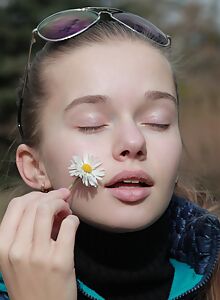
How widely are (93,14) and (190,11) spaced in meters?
12.1

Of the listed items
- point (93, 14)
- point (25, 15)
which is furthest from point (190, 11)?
point (93, 14)

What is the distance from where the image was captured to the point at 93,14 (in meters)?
2.31

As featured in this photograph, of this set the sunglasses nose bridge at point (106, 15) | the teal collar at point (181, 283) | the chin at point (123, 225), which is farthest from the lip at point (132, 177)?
the sunglasses nose bridge at point (106, 15)

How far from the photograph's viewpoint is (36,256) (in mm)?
1772

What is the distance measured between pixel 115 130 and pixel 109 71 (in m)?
0.19

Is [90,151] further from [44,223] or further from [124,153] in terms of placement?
[44,223]

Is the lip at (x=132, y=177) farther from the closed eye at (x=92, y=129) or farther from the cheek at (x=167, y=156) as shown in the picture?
the closed eye at (x=92, y=129)

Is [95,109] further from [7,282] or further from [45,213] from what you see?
[7,282]

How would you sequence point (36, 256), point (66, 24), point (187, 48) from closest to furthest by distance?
1. point (36, 256)
2. point (66, 24)
3. point (187, 48)

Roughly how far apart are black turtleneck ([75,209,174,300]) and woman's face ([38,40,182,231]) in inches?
4.4

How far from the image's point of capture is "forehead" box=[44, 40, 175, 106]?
2031 millimetres

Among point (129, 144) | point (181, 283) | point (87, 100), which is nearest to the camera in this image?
point (129, 144)

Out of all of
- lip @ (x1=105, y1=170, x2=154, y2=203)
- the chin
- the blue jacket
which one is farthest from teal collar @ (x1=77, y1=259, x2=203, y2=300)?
lip @ (x1=105, y1=170, x2=154, y2=203)

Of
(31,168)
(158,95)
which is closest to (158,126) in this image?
(158,95)
